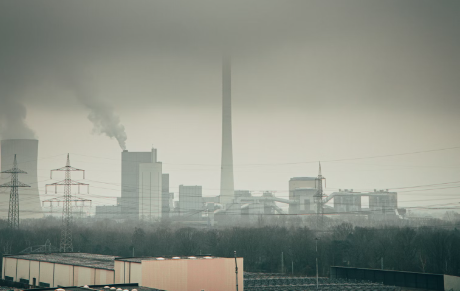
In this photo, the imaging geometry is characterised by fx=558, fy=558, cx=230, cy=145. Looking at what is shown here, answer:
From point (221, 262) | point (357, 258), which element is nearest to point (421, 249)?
point (357, 258)

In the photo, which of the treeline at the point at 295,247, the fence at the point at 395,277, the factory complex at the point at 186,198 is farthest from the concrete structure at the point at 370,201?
the fence at the point at 395,277

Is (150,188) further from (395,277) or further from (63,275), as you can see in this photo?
(63,275)

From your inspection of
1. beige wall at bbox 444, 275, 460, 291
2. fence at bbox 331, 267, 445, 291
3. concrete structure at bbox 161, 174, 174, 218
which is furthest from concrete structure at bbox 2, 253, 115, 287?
concrete structure at bbox 161, 174, 174, 218

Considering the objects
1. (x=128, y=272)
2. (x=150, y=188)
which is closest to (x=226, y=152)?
(x=150, y=188)

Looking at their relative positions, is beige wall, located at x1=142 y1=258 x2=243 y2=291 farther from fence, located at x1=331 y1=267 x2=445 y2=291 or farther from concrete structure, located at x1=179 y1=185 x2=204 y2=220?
concrete structure, located at x1=179 y1=185 x2=204 y2=220

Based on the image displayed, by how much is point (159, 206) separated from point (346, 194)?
35198 mm

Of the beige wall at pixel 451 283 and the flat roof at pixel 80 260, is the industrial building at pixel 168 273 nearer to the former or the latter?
the flat roof at pixel 80 260

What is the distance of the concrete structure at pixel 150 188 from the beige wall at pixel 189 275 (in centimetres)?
8362

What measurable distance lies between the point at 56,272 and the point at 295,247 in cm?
2212

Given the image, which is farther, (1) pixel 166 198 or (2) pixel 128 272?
(1) pixel 166 198

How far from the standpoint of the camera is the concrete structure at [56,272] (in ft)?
68.5

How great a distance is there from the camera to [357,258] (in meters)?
38.2

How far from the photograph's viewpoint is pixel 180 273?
1862 cm

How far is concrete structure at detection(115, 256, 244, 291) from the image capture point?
1836 centimetres
